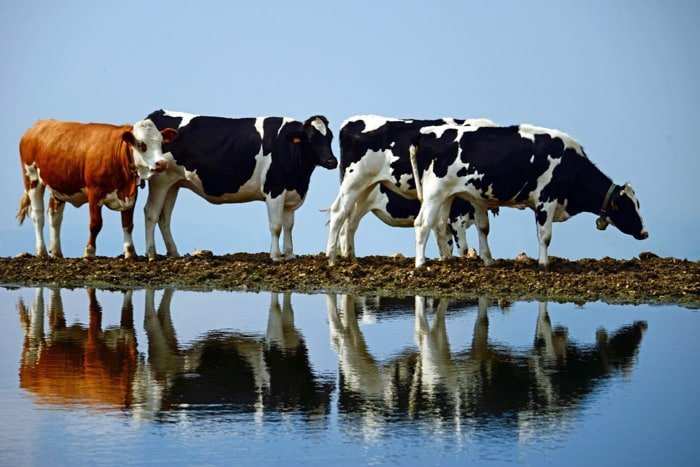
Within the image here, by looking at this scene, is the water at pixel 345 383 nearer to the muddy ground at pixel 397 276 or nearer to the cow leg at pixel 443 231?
the muddy ground at pixel 397 276

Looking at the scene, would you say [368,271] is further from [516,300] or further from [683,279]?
[683,279]

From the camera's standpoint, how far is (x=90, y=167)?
2348 centimetres

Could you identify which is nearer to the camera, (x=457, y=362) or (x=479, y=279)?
(x=457, y=362)

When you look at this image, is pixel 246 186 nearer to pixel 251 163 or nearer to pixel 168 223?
pixel 251 163

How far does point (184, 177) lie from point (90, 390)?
12316mm

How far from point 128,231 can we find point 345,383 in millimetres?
12053

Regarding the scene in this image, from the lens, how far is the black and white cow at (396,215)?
78.6 feet

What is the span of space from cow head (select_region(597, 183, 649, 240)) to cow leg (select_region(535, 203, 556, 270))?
146 centimetres

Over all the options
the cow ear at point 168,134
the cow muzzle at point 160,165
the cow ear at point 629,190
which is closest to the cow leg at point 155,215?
the cow ear at point 168,134

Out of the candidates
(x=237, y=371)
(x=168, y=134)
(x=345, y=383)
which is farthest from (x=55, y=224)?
(x=345, y=383)

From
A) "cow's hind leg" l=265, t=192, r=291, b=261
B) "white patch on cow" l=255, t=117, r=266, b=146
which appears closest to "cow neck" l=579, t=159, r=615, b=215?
"cow's hind leg" l=265, t=192, r=291, b=261

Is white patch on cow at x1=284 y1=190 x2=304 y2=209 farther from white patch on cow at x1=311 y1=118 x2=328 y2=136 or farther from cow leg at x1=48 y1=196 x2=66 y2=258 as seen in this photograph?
cow leg at x1=48 y1=196 x2=66 y2=258

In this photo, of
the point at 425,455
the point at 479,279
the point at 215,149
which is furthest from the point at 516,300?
the point at 425,455

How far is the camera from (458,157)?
70.9ft
